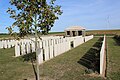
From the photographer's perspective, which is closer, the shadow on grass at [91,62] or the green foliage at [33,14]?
the green foliage at [33,14]

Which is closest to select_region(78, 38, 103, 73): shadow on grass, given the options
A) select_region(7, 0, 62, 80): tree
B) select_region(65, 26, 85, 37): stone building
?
select_region(7, 0, 62, 80): tree

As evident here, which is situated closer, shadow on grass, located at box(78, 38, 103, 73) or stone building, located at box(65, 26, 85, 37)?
shadow on grass, located at box(78, 38, 103, 73)

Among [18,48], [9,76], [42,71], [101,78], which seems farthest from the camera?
[18,48]

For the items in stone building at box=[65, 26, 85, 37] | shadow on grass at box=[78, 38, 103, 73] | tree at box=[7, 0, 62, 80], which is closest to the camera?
tree at box=[7, 0, 62, 80]

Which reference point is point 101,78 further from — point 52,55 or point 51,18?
point 52,55

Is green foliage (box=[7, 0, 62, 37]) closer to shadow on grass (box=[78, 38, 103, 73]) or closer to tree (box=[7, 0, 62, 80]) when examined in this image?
tree (box=[7, 0, 62, 80])

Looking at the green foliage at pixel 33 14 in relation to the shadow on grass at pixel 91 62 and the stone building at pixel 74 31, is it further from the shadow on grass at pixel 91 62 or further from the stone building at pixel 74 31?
the stone building at pixel 74 31

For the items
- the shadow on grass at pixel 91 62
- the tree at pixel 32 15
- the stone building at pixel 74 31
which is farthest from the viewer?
the stone building at pixel 74 31

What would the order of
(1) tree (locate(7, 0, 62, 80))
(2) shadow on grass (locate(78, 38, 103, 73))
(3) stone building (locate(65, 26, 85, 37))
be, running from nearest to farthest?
(1) tree (locate(7, 0, 62, 80))
(2) shadow on grass (locate(78, 38, 103, 73))
(3) stone building (locate(65, 26, 85, 37))

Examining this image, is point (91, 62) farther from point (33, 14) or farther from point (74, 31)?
point (74, 31)

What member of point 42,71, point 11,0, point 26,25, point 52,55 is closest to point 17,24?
point 26,25

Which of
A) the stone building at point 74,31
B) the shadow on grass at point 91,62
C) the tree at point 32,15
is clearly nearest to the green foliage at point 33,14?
the tree at point 32,15

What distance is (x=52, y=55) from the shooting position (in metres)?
13.9

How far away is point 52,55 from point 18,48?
374 centimetres
